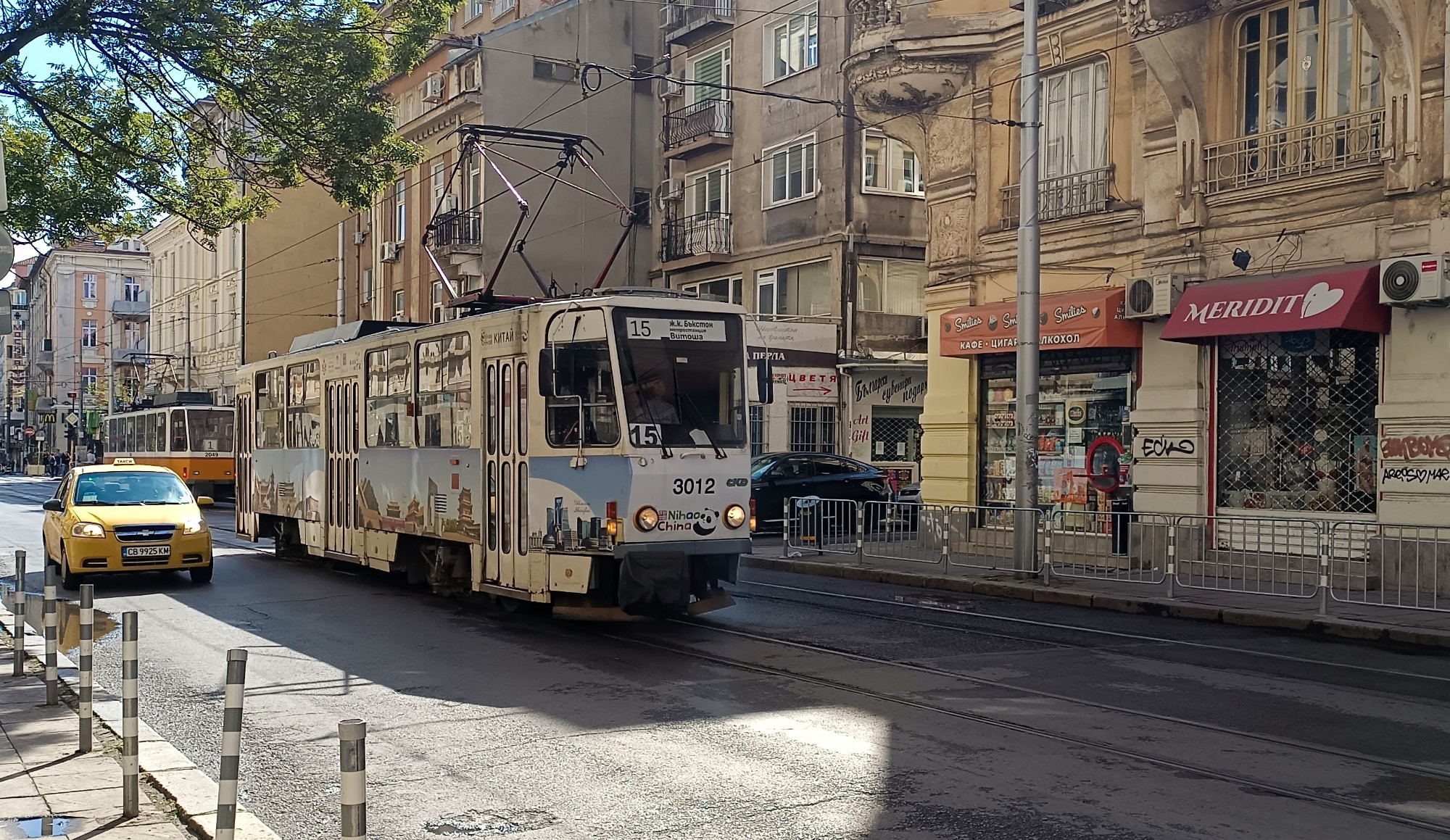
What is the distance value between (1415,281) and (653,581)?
9.52 m

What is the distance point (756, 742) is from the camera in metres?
8.17

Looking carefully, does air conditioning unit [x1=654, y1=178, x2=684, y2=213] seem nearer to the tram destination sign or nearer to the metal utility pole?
the metal utility pole

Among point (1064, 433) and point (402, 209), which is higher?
point (402, 209)

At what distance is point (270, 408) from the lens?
70.6 feet

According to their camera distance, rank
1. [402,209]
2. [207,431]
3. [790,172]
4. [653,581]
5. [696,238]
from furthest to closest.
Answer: [402,209] → [207,431] → [696,238] → [790,172] → [653,581]

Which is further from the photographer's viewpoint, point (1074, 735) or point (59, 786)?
point (1074, 735)

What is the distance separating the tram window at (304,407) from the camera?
19344 mm

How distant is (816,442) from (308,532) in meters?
16.7

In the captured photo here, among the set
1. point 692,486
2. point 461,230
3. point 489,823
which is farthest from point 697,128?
point 489,823

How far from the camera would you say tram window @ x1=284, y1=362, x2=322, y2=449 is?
1934 cm

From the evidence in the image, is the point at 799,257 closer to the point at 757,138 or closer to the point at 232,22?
the point at 757,138

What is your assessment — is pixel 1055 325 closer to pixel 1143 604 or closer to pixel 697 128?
pixel 1143 604

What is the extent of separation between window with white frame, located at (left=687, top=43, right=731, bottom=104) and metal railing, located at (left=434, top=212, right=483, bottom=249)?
7572 mm

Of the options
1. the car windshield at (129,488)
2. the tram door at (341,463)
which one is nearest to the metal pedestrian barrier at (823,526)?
the tram door at (341,463)
